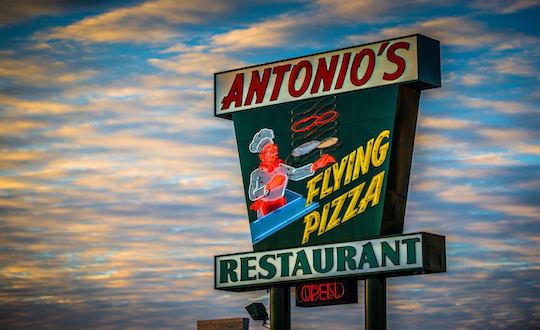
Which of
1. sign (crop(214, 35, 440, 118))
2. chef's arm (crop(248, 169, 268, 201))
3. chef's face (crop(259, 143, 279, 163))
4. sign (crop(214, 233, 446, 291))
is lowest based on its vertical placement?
sign (crop(214, 233, 446, 291))

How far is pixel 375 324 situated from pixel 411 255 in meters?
2.27

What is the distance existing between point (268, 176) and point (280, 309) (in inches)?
161

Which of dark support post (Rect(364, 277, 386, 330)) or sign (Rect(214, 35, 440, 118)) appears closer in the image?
dark support post (Rect(364, 277, 386, 330))

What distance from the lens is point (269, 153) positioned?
45.0 meters

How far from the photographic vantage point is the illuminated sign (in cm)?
4241

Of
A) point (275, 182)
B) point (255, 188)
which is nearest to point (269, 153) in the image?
point (275, 182)

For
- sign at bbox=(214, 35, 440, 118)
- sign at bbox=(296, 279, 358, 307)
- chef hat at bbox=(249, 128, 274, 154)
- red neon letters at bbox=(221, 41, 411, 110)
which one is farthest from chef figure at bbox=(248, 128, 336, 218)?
sign at bbox=(296, 279, 358, 307)

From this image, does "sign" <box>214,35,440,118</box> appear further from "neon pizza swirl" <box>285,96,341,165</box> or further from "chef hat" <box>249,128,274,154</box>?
"chef hat" <box>249,128,274,154</box>

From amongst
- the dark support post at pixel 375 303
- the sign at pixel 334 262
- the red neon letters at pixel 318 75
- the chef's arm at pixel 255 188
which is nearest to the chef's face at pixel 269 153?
the chef's arm at pixel 255 188

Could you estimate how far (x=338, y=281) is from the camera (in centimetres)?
4338

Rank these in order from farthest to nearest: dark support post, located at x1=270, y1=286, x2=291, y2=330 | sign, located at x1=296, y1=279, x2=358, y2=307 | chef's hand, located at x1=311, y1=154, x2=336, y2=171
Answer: dark support post, located at x1=270, y1=286, x2=291, y2=330 < chef's hand, located at x1=311, y1=154, x2=336, y2=171 < sign, located at x1=296, y1=279, x2=358, y2=307

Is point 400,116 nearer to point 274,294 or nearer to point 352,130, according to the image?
point 352,130

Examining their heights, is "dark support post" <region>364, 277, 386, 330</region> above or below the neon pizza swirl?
below

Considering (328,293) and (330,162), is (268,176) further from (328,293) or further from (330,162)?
(328,293)
